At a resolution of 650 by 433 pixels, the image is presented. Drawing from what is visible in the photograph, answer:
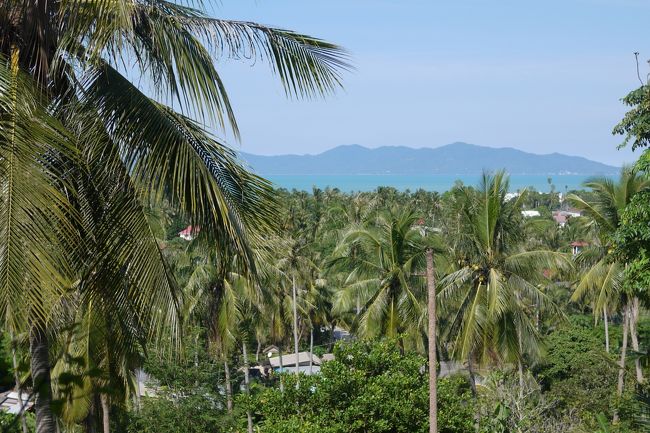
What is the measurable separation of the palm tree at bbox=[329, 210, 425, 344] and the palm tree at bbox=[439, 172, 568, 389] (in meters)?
2.40

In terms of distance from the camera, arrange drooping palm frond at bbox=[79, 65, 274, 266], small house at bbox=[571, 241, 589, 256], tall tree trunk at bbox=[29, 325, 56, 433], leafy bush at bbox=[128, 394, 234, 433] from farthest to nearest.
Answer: small house at bbox=[571, 241, 589, 256] < leafy bush at bbox=[128, 394, 234, 433] < drooping palm frond at bbox=[79, 65, 274, 266] < tall tree trunk at bbox=[29, 325, 56, 433]

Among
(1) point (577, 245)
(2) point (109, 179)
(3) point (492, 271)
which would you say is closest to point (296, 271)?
(3) point (492, 271)

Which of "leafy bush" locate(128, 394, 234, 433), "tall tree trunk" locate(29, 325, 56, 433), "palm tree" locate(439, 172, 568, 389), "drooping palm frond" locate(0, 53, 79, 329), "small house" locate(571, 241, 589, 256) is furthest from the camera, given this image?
"small house" locate(571, 241, 589, 256)

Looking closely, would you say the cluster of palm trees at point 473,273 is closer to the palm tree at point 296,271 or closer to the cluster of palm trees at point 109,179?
the palm tree at point 296,271

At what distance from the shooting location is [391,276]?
20016 mm

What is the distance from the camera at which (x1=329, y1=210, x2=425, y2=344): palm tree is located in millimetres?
19953

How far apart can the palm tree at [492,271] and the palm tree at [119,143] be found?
1252 centimetres

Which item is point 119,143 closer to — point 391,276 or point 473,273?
point 473,273

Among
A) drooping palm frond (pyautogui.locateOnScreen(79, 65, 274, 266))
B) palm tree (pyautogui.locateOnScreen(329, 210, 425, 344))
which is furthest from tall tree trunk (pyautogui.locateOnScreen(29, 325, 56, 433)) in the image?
palm tree (pyautogui.locateOnScreen(329, 210, 425, 344))

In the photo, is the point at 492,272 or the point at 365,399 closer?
the point at 365,399

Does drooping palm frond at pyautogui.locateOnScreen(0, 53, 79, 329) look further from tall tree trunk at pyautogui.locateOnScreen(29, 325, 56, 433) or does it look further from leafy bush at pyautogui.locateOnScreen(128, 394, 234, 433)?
leafy bush at pyautogui.locateOnScreen(128, 394, 234, 433)

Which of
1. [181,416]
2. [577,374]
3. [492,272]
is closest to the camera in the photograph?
[492,272]

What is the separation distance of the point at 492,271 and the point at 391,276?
147 inches

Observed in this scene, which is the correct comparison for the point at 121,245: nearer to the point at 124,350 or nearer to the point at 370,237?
the point at 124,350
